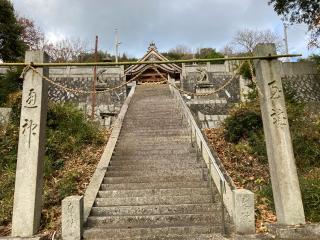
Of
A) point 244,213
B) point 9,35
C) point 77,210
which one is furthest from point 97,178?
point 9,35

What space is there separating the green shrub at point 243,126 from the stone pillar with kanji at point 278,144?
13.5 ft

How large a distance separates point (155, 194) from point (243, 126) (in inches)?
174

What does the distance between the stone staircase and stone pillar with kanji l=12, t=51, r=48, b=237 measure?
1035 mm

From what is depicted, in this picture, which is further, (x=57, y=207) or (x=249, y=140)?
(x=249, y=140)

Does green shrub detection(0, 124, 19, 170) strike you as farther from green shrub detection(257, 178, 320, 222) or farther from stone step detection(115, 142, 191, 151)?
green shrub detection(257, 178, 320, 222)

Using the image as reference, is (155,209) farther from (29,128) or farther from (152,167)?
(29,128)

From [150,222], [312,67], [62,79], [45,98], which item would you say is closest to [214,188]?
[150,222]

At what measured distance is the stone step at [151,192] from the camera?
22.9 feet

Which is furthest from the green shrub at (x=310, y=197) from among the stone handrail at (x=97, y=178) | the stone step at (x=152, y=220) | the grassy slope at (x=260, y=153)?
the stone handrail at (x=97, y=178)

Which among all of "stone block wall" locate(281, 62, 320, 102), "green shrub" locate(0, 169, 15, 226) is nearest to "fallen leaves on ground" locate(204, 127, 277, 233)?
"green shrub" locate(0, 169, 15, 226)

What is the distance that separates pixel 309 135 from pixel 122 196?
19.0ft

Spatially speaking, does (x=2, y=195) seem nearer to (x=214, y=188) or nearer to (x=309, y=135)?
(x=214, y=188)

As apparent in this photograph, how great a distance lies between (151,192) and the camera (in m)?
7.04

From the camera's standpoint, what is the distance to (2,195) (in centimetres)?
719
